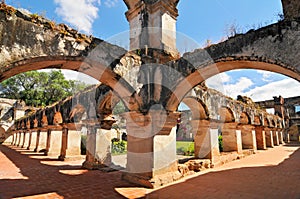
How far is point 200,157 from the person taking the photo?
8.40 m

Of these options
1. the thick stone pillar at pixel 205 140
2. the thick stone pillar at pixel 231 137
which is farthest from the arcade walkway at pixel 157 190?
the thick stone pillar at pixel 231 137

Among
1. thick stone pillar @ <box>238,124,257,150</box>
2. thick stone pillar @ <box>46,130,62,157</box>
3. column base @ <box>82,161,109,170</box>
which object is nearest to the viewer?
column base @ <box>82,161,109,170</box>

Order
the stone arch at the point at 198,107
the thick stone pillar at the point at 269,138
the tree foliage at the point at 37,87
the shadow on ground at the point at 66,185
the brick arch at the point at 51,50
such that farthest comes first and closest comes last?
the tree foliage at the point at 37,87
the thick stone pillar at the point at 269,138
the stone arch at the point at 198,107
the shadow on ground at the point at 66,185
the brick arch at the point at 51,50

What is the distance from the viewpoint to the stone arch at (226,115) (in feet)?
32.9

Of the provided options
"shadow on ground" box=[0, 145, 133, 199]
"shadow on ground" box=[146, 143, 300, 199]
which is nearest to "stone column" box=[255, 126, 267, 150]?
"shadow on ground" box=[146, 143, 300, 199]

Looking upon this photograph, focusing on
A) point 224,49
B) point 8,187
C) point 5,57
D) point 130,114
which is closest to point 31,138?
point 8,187

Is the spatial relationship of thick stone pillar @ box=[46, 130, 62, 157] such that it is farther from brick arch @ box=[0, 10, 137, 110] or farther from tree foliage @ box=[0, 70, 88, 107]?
tree foliage @ box=[0, 70, 88, 107]

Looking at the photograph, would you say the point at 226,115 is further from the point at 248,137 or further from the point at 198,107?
the point at 248,137

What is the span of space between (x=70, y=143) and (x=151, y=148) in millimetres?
6541

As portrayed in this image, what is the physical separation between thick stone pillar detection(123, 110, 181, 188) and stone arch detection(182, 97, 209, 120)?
2355 mm

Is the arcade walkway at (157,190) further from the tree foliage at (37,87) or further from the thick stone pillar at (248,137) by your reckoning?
the tree foliage at (37,87)

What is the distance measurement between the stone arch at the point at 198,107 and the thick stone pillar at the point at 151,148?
2355 mm

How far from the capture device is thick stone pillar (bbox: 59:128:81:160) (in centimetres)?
1032

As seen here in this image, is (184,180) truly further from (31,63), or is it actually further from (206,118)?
(31,63)
